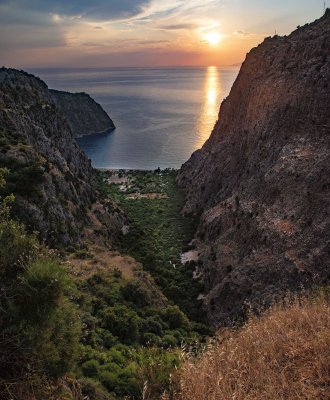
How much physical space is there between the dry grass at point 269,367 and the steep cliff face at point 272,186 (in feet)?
54.0

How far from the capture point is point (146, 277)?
3809cm

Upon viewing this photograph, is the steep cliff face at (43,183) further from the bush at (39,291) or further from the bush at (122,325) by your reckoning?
the bush at (39,291)

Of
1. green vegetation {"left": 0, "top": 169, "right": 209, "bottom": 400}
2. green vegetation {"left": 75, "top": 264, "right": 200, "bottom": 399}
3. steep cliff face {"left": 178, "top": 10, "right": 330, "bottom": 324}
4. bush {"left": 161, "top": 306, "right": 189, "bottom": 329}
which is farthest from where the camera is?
steep cliff face {"left": 178, "top": 10, "right": 330, "bottom": 324}

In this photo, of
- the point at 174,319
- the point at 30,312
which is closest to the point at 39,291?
the point at 30,312

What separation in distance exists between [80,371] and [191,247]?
4039cm

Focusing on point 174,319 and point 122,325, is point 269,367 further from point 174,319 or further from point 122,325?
point 174,319

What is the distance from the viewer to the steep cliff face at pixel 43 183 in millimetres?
34969

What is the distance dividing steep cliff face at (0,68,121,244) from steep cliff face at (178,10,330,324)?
50.5ft

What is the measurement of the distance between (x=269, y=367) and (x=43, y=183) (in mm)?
34389

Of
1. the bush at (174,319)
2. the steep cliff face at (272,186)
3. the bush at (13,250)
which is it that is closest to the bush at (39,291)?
the bush at (13,250)

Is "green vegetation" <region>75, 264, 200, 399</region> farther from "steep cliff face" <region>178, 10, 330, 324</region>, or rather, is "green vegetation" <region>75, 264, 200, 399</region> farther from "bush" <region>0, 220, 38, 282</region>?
"steep cliff face" <region>178, 10, 330, 324</region>

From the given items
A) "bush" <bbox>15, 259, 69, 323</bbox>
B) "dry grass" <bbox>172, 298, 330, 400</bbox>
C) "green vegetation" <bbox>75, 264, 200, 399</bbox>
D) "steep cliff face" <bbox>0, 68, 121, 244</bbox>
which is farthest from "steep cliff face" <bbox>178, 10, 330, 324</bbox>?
"bush" <bbox>15, 259, 69, 323</bbox>

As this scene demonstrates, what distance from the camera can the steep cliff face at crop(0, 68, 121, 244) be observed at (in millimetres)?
34969

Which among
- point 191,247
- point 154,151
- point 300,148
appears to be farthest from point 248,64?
point 154,151
